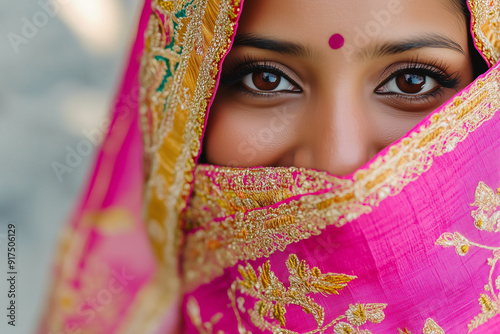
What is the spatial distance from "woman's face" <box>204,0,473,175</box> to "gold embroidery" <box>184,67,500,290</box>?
1.8 inches

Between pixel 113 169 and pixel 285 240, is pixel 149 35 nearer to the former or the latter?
pixel 113 169

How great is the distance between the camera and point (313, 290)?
879mm

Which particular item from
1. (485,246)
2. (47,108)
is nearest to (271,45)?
(485,246)

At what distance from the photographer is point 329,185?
805 mm

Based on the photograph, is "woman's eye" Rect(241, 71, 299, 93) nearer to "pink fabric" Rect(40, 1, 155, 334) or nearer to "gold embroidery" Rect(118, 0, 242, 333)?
"gold embroidery" Rect(118, 0, 242, 333)

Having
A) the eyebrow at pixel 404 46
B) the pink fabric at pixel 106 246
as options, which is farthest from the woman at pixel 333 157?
the pink fabric at pixel 106 246

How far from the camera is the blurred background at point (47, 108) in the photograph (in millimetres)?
1955

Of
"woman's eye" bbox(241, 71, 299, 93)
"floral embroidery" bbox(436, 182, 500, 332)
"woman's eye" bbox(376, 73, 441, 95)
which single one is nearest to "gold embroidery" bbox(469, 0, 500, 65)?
"woman's eye" bbox(376, 73, 441, 95)

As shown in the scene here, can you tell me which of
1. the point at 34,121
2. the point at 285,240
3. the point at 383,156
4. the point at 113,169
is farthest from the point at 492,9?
the point at 34,121

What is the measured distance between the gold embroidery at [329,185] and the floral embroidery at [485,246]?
12cm

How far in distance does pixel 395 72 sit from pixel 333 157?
210 mm

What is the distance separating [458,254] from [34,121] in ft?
6.22

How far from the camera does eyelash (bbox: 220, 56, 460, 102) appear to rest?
0.85 m

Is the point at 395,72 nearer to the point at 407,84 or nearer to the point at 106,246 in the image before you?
the point at 407,84
